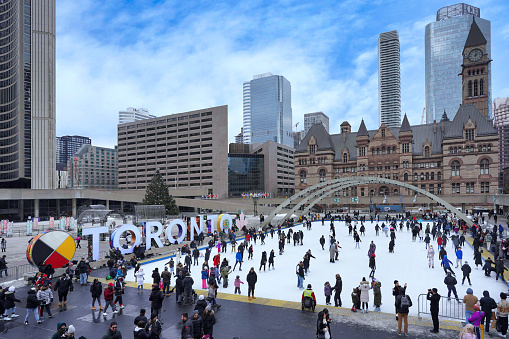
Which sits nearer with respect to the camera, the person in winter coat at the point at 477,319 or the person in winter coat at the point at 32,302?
the person in winter coat at the point at 477,319

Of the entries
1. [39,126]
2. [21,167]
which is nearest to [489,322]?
[39,126]

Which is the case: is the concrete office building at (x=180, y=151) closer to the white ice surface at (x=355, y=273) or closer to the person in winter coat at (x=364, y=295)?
the white ice surface at (x=355, y=273)

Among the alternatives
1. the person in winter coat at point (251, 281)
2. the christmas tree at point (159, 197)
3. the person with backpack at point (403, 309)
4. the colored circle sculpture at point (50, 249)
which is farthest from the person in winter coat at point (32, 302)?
the christmas tree at point (159, 197)

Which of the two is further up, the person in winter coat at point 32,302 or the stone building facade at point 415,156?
the stone building facade at point 415,156

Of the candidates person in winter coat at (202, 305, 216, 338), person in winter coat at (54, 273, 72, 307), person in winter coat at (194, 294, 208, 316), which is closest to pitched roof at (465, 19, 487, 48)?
person in winter coat at (194, 294, 208, 316)

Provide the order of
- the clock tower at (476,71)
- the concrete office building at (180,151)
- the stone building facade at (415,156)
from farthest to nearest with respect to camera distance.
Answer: the concrete office building at (180,151) → the clock tower at (476,71) → the stone building facade at (415,156)

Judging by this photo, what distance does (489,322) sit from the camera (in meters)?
12.1

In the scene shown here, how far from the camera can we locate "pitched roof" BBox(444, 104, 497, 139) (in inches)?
3219

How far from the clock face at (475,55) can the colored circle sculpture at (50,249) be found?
112957 mm

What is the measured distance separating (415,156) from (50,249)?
89502mm

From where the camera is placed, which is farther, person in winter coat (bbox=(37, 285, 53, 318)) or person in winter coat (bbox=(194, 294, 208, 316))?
person in winter coat (bbox=(37, 285, 53, 318))

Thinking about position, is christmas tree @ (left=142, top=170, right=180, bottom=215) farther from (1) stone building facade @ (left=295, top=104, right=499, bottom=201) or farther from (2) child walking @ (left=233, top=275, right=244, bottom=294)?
(1) stone building facade @ (left=295, top=104, right=499, bottom=201)

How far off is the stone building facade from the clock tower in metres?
13.7

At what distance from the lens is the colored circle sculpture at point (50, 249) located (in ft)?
66.9
